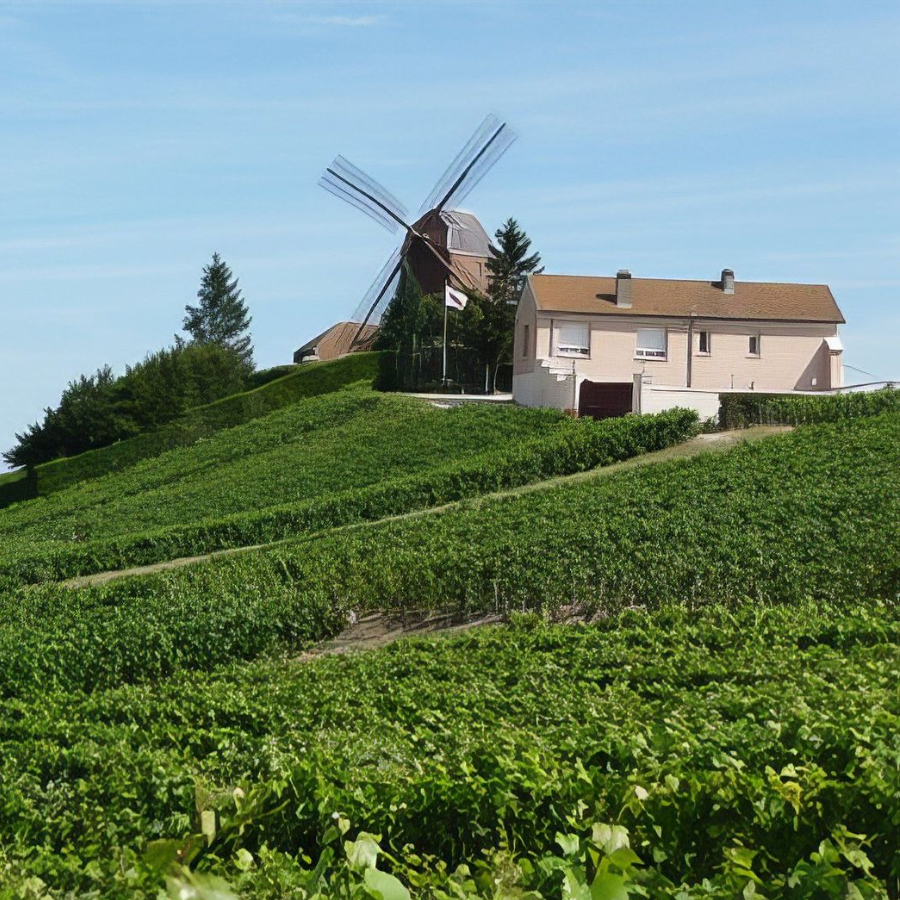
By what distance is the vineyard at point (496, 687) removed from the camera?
230 inches

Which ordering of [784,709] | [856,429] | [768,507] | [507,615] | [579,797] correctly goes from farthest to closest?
[856,429], [768,507], [507,615], [784,709], [579,797]

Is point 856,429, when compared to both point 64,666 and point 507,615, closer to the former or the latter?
point 507,615

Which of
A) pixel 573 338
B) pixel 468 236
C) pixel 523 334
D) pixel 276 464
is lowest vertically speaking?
pixel 276 464

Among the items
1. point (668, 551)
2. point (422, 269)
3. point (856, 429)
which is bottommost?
point (668, 551)

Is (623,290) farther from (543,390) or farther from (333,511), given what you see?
(333,511)

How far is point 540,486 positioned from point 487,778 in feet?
70.3

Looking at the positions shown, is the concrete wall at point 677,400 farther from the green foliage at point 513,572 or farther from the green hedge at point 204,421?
the green hedge at point 204,421

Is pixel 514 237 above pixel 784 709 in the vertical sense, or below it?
above

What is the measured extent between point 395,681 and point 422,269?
39237 millimetres

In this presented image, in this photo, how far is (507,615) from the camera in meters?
18.5

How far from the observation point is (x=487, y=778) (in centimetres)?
714

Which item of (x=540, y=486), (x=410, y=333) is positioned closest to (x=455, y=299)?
(x=410, y=333)

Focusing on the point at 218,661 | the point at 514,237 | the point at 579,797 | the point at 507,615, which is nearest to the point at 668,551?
the point at 507,615

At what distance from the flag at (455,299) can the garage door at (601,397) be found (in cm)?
1210
